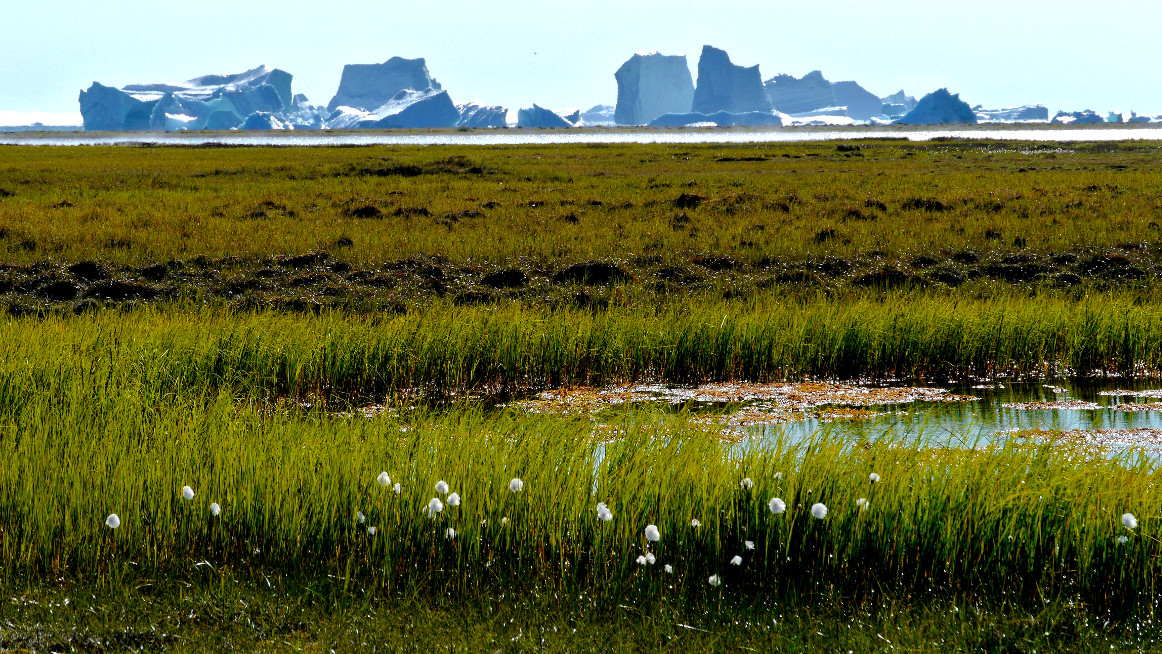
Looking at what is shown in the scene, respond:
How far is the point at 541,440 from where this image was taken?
7.09 metres

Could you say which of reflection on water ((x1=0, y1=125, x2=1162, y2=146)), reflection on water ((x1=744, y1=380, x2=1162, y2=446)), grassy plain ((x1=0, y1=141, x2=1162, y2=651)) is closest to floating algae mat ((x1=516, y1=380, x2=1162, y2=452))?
reflection on water ((x1=744, y1=380, x2=1162, y2=446))

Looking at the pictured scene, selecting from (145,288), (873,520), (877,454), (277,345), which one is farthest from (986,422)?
(145,288)

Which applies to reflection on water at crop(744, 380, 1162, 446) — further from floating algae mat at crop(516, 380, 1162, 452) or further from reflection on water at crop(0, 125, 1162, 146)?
reflection on water at crop(0, 125, 1162, 146)

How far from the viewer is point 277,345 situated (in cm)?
1152

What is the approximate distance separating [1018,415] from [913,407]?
1.08 meters

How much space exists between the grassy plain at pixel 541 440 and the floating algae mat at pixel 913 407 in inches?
26.2

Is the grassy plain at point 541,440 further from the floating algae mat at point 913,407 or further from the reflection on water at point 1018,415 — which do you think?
the reflection on water at point 1018,415

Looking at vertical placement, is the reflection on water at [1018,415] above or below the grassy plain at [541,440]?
below

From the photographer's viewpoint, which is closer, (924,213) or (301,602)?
(301,602)

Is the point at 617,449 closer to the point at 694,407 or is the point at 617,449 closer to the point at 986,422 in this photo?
the point at 694,407

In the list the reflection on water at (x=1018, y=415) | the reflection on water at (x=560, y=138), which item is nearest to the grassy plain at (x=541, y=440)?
the reflection on water at (x=1018, y=415)

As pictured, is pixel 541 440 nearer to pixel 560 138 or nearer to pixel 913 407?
pixel 913 407

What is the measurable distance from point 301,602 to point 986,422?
7481 mm

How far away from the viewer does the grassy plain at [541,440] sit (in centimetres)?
540
